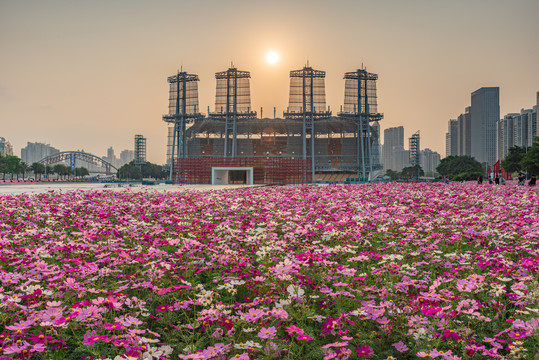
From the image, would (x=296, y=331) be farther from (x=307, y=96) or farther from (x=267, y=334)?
(x=307, y=96)

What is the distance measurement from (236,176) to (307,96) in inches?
1511

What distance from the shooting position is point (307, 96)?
98.9m

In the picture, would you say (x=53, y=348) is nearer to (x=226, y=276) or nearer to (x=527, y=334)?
(x=226, y=276)

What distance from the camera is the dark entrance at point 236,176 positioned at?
7056 cm

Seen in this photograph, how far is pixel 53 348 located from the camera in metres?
2.86

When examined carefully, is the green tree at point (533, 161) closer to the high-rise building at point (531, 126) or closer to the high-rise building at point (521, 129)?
the high-rise building at point (531, 126)

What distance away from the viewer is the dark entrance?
70.6 meters

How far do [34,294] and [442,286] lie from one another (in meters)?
4.48

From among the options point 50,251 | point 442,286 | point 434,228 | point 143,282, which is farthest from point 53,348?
point 434,228

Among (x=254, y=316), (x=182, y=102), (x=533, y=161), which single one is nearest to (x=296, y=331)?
(x=254, y=316)

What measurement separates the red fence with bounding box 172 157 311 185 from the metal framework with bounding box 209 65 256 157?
84.1ft

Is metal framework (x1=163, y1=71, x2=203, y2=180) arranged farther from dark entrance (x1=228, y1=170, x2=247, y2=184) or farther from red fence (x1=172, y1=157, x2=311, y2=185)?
dark entrance (x1=228, y1=170, x2=247, y2=184)

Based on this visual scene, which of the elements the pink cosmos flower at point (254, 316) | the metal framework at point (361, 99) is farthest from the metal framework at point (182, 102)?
the pink cosmos flower at point (254, 316)

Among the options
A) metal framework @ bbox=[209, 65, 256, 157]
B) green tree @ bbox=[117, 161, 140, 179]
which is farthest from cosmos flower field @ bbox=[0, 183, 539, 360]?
green tree @ bbox=[117, 161, 140, 179]
